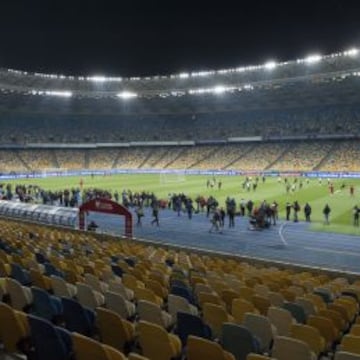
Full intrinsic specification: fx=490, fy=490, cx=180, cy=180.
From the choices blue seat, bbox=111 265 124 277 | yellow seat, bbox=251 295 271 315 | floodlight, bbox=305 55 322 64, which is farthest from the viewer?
floodlight, bbox=305 55 322 64

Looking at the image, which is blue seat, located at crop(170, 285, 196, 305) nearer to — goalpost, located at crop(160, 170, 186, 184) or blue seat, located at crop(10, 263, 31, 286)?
blue seat, located at crop(10, 263, 31, 286)

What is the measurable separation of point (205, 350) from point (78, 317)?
8.06 ft

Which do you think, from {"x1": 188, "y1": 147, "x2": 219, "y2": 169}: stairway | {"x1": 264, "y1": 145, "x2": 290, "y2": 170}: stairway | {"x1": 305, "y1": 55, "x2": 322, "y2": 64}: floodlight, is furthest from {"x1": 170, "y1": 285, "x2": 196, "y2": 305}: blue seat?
{"x1": 188, "y1": 147, "x2": 219, "y2": 169}: stairway

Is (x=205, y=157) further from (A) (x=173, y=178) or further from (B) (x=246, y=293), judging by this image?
(B) (x=246, y=293)

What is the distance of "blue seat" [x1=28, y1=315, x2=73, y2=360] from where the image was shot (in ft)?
19.1

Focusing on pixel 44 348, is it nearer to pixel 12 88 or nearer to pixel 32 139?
pixel 12 88

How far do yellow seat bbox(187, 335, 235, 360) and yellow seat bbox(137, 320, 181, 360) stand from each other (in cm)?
50

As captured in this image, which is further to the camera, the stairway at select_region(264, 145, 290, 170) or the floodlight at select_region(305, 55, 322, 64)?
the stairway at select_region(264, 145, 290, 170)

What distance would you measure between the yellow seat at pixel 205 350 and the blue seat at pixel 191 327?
1.08m

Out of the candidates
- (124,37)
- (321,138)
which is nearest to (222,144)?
(321,138)

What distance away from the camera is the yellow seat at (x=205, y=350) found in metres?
5.39

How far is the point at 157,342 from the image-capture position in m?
6.16

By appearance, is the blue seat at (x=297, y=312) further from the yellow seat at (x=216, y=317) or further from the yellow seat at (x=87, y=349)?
the yellow seat at (x=87, y=349)

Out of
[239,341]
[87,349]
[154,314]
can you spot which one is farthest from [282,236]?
[87,349]
